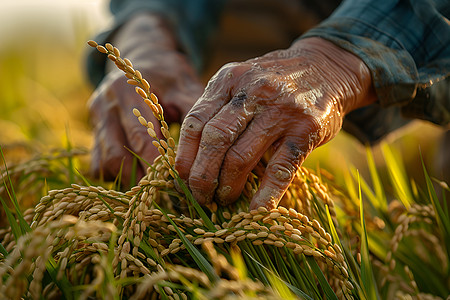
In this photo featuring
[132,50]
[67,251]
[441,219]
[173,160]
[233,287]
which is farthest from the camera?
[132,50]

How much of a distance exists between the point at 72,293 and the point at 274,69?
0.58 metres

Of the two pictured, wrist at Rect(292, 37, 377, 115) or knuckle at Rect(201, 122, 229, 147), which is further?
wrist at Rect(292, 37, 377, 115)

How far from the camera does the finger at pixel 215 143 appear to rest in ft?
2.35

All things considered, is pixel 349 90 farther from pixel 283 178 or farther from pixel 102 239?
pixel 102 239

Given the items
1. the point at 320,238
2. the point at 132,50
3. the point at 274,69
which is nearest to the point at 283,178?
the point at 320,238

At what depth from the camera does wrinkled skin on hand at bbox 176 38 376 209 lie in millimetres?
722

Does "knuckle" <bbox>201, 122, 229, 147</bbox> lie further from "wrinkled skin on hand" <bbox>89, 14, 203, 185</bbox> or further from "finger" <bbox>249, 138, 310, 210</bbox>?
"wrinkled skin on hand" <bbox>89, 14, 203, 185</bbox>

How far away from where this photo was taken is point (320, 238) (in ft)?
2.29

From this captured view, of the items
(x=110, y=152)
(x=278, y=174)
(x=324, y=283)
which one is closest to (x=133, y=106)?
(x=110, y=152)

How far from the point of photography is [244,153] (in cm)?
72

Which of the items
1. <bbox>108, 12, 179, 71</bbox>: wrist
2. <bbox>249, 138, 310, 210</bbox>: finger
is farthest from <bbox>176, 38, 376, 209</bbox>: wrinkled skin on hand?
<bbox>108, 12, 179, 71</bbox>: wrist

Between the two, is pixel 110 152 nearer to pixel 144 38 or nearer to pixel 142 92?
pixel 142 92

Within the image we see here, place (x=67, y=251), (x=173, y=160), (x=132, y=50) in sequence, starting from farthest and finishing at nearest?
(x=132, y=50)
(x=173, y=160)
(x=67, y=251)

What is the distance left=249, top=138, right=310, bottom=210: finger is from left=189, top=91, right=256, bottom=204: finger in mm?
87
